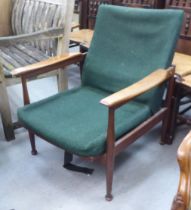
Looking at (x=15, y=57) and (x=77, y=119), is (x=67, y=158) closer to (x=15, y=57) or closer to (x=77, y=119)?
(x=77, y=119)

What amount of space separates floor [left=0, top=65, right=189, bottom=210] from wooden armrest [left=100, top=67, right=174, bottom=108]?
0.57 metres

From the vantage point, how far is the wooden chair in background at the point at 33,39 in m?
1.84

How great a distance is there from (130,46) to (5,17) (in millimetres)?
1368

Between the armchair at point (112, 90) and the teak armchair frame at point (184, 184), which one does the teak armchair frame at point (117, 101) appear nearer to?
the armchair at point (112, 90)

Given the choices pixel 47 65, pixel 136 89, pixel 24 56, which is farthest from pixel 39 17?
pixel 136 89

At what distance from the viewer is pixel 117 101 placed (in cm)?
122

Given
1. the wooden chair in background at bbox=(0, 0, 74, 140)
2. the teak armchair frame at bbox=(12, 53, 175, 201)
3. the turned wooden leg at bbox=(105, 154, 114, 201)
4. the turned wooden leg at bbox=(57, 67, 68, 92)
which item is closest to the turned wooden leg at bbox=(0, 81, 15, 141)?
the wooden chair in background at bbox=(0, 0, 74, 140)

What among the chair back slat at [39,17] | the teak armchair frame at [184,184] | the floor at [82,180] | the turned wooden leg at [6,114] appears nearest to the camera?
the teak armchair frame at [184,184]

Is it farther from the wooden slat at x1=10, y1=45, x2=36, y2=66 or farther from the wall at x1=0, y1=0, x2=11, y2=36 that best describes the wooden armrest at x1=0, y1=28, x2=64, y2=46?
the wall at x1=0, y1=0, x2=11, y2=36

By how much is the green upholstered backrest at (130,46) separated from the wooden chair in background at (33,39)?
255 mm

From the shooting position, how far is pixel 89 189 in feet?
5.07

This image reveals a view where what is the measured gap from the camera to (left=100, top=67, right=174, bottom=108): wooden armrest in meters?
1.22

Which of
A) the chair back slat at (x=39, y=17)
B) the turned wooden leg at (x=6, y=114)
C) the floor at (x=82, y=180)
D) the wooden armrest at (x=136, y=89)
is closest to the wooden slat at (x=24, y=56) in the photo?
the chair back slat at (x=39, y=17)

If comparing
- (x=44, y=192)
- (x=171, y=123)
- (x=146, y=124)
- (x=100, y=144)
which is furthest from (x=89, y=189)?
(x=171, y=123)
